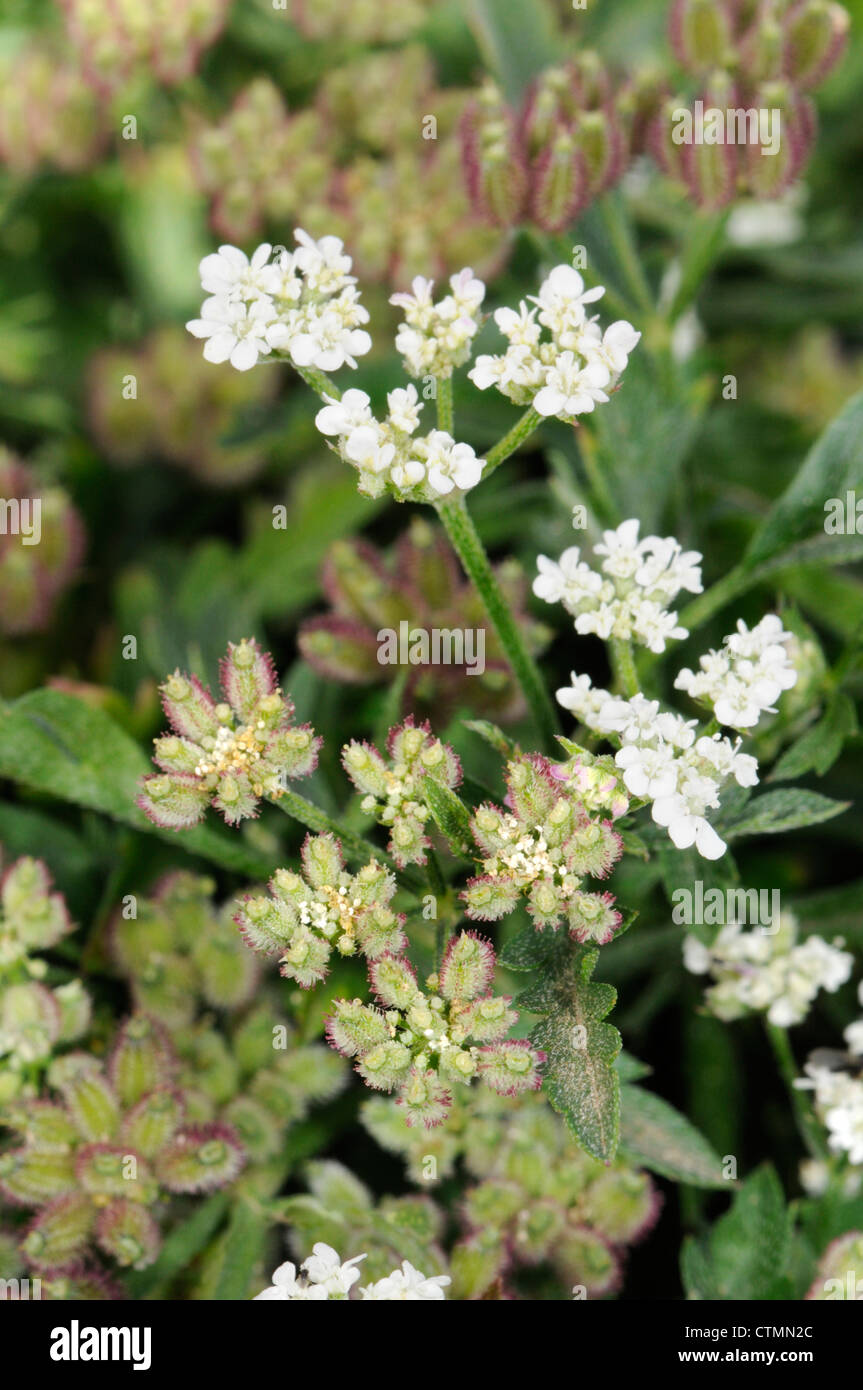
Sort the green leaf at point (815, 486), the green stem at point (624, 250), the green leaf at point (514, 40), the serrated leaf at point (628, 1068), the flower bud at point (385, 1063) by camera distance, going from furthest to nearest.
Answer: the green leaf at point (514, 40) < the green stem at point (624, 250) < the green leaf at point (815, 486) < the serrated leaf at point (628, 1068) < the flower bud at point (385, 1063)

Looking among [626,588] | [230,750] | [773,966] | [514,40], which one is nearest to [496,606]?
[626,588]

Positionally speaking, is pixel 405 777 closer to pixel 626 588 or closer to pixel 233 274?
pixel 626 588

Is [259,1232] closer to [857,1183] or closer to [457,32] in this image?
[857,1183]

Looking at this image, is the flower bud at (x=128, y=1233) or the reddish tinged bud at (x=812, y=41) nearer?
the flower bud at (x=128, y=1233)

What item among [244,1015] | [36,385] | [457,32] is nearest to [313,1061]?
[244,1015]

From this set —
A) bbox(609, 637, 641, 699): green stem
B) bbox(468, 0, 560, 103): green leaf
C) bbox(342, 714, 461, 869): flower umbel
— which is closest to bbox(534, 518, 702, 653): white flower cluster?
bbox(609, 637, 641, 699): green stem

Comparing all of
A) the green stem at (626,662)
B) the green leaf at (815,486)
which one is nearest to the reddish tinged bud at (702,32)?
the green leaf at (815,486)

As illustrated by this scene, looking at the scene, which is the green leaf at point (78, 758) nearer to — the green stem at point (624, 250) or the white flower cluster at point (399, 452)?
the white flower cluster at point (399, 452)
